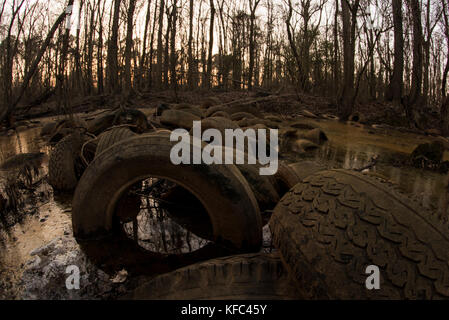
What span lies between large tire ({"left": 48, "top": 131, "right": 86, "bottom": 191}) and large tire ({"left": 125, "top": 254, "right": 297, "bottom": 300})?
2.15m

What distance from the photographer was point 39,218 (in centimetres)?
258

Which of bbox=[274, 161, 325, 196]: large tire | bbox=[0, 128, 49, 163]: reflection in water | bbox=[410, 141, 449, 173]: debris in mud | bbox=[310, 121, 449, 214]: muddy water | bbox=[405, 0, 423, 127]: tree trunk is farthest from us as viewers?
bbox=[405, 0, 423, 127]: tree trunk

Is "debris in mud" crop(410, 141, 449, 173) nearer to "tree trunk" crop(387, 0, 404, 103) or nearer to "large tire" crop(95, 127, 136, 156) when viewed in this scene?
"large tire" crop(95, 127, 136, 156)

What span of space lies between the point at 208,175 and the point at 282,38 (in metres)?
26.8

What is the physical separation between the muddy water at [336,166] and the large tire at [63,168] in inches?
8.9

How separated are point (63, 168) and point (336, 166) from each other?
358 centimetres

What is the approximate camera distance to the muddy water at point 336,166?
2021mm

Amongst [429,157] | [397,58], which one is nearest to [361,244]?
[429,157]

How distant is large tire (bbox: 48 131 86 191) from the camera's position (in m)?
3.27

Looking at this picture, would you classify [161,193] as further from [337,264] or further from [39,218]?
[337,264]
